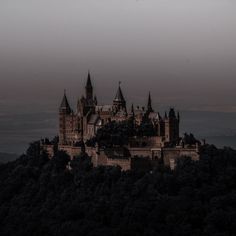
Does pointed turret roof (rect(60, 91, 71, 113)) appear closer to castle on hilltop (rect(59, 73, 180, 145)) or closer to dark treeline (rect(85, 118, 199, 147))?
castle on hilltop (rect(59, 73, 180, 145))

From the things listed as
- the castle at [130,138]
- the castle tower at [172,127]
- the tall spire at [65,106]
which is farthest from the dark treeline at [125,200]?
the tall spire at [65,106]

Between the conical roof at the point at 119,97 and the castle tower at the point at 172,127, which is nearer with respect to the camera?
the castle tower at the point at 172,127

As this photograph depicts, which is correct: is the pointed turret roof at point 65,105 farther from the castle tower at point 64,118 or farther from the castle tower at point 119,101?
the castle tower at point 119,101

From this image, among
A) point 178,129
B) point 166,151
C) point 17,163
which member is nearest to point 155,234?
point 166,151

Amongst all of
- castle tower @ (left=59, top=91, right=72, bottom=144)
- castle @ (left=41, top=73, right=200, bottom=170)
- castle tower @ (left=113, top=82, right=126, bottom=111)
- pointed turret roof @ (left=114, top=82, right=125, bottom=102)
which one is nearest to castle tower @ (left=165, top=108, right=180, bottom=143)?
castle @ (left=41, top=73, right=200, bottom=170)

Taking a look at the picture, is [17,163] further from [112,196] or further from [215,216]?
[215,216]
